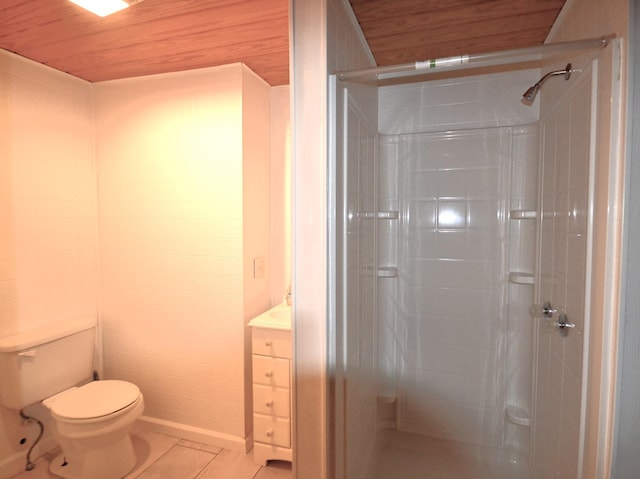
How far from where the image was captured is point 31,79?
1.89 metres

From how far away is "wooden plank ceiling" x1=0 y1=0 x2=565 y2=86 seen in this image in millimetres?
1401

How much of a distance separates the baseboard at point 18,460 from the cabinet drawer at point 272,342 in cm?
138

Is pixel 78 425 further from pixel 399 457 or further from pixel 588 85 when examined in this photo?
pixel 588 85

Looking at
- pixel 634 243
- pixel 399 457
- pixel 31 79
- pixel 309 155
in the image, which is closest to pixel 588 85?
pixel 634 243

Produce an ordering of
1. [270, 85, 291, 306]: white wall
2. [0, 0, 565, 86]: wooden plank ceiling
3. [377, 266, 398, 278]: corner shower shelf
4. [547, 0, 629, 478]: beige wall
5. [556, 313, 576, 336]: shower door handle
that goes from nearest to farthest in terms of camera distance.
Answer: [547, 0, 629, 478]: beige wall → [556, 313, 576, 336]: shower door handle → [0, 0, 565, 86]: wooden plank ceiling → [377, 266, 398, 278]: corner shower shelf → [270, 85, 291, 306]: white wall

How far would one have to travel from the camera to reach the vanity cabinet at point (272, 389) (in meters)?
1.82

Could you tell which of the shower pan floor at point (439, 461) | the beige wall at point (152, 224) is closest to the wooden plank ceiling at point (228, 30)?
the beige wall at point (152, 224)

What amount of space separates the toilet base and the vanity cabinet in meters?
0.70

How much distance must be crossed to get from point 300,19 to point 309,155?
439mm

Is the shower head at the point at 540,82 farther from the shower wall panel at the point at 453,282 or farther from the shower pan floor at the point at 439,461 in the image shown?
the shower pan floor at the point at 439,461

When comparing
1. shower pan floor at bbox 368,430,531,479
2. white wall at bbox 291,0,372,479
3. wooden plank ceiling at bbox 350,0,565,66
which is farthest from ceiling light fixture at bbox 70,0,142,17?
shower pan floor at bbox 368,430,531,479

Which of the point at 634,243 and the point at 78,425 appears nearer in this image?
the point at 634,243

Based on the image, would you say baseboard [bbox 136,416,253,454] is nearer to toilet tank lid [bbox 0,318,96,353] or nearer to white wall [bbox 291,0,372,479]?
toilet tank lid [bbox 0,318,96,353]

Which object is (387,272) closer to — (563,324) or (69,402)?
(563,324)
